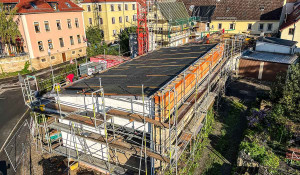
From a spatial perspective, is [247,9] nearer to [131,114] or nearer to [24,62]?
[24,62]

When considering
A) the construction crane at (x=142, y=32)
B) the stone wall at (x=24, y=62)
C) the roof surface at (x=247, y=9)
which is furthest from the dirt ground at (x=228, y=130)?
the stone wall at (x=24, y=62)

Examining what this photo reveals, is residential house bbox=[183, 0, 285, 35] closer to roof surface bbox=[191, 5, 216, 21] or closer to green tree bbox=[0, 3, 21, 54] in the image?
roof surface bbox=[191, 5, 216, 21]

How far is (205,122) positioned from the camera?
1559 centimetres

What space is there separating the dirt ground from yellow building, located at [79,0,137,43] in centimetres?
2769

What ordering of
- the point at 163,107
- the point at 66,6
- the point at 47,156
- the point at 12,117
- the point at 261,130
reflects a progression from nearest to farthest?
1. the point at 163,107
2. the point at 47,156
3. the point at 261,130
4. the point at 12,117
5. the point at 66,6

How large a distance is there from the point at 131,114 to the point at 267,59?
849 inches

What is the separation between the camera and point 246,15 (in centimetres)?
3903

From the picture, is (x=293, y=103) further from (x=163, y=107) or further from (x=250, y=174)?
(x=163, y=107)

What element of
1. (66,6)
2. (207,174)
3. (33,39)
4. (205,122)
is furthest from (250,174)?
(66,6)

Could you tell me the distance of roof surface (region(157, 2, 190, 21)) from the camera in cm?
2988

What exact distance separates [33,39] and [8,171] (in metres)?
21.9

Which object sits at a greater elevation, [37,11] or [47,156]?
[37,11]

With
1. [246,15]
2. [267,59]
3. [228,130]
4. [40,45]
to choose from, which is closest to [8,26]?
[40,45]

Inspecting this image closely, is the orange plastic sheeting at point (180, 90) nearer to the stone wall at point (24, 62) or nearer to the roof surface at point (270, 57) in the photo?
the roof surface at point (270, 57)
